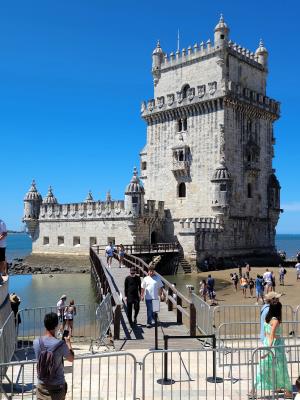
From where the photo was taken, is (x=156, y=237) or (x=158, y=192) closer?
(x=156, y=237)

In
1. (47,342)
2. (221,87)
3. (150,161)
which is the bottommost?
(47,342)

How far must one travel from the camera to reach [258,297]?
2266 centimetres

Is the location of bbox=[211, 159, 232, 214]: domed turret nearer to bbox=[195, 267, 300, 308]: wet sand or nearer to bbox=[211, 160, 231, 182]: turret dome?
bbox=[211, 160, 231, 182]: turret dome

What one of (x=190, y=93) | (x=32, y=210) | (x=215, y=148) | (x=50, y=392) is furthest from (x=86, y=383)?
(x=32, y=210)

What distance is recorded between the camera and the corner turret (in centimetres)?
4975

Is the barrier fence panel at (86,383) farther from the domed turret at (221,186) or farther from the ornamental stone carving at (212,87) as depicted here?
the ornamental stone carving at (212,87)

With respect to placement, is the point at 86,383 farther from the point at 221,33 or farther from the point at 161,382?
the point at 221,33

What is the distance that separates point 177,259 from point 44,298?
14637 millimetres

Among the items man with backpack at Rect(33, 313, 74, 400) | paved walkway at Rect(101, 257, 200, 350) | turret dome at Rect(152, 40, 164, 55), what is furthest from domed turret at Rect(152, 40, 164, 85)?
man with backpack at Rect(33, 313, 74, 400)

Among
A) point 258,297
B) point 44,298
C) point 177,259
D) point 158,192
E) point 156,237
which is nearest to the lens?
point 258,297

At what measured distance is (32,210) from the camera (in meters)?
49.8

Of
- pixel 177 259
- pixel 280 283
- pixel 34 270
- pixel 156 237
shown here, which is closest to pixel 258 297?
pixel 280 283

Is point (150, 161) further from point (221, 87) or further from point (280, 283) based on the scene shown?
point (280, 283)

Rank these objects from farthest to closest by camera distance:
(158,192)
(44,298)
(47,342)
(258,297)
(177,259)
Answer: (158,192), (177,259), (44,298), (258,297), (47,342)
